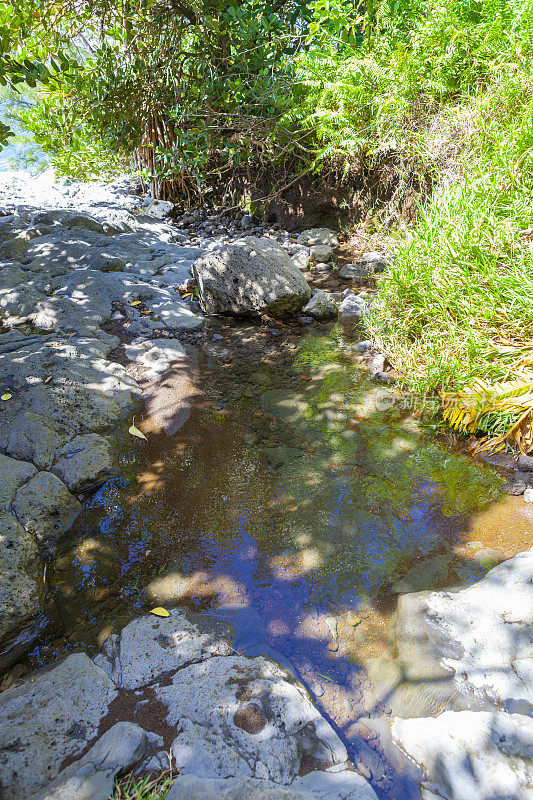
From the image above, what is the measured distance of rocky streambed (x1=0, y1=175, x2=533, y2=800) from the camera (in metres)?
1.65

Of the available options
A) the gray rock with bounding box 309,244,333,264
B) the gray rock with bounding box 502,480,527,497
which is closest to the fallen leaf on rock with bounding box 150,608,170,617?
the gray rock with bounding box 502,480,527,497

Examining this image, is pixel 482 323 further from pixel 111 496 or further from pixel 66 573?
pixel 66 573

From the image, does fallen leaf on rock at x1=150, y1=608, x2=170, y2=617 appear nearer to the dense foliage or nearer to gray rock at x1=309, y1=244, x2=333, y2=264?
the dense foliage

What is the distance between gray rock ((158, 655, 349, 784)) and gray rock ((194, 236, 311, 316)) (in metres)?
3.89

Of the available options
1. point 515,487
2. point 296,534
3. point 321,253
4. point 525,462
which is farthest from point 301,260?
point 296,534

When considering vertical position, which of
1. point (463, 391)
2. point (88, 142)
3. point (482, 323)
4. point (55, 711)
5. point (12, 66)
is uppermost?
point (12, 66)

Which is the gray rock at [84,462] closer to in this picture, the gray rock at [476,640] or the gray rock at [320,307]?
the gray rock at [476,640]

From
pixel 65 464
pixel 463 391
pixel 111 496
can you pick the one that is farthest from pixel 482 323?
A: pixel 65 464

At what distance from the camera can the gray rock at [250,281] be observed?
509cm

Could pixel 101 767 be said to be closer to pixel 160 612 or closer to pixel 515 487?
pixel 160 612

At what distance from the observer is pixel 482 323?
358cm

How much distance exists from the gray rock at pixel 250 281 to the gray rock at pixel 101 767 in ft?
13.7

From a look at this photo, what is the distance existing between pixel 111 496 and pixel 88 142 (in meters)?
5.79

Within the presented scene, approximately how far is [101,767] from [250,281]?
14.5 ft
